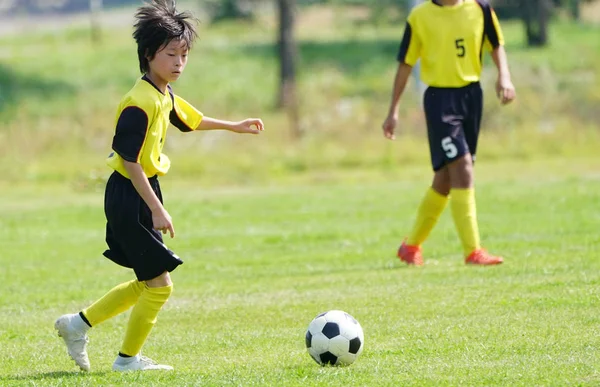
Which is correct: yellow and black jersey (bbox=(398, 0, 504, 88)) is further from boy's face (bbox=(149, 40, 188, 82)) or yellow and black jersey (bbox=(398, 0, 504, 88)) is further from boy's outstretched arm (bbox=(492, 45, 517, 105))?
boy's face (bbox=(149, 40, 188, 82))

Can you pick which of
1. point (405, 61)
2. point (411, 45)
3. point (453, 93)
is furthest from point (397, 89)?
point (453, 93)

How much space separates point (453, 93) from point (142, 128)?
4198 millimetres

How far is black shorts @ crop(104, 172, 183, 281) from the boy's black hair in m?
0.68

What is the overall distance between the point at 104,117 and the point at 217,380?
21.8 metres

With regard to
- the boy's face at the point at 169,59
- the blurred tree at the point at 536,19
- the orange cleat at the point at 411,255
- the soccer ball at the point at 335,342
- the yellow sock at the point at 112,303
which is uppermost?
the boy's face at the point at 169,59

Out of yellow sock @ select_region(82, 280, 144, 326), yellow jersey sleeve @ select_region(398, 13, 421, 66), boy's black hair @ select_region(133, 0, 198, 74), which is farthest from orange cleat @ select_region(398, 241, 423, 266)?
boy's black hair @ select_region(133, 0, 198, 74)

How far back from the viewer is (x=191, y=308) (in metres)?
8.41

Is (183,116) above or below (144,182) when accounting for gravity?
above

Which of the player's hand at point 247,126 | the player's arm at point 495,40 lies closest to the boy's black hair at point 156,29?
the player's hand at point 247,126

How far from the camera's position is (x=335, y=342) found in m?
6.02

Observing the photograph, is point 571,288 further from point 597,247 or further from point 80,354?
point 80,354

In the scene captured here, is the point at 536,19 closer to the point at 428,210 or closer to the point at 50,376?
the point at 428,210

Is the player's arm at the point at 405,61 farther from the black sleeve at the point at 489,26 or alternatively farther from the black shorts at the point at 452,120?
the black sleeve at the point at 489,26

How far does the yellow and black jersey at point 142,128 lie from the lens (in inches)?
236
